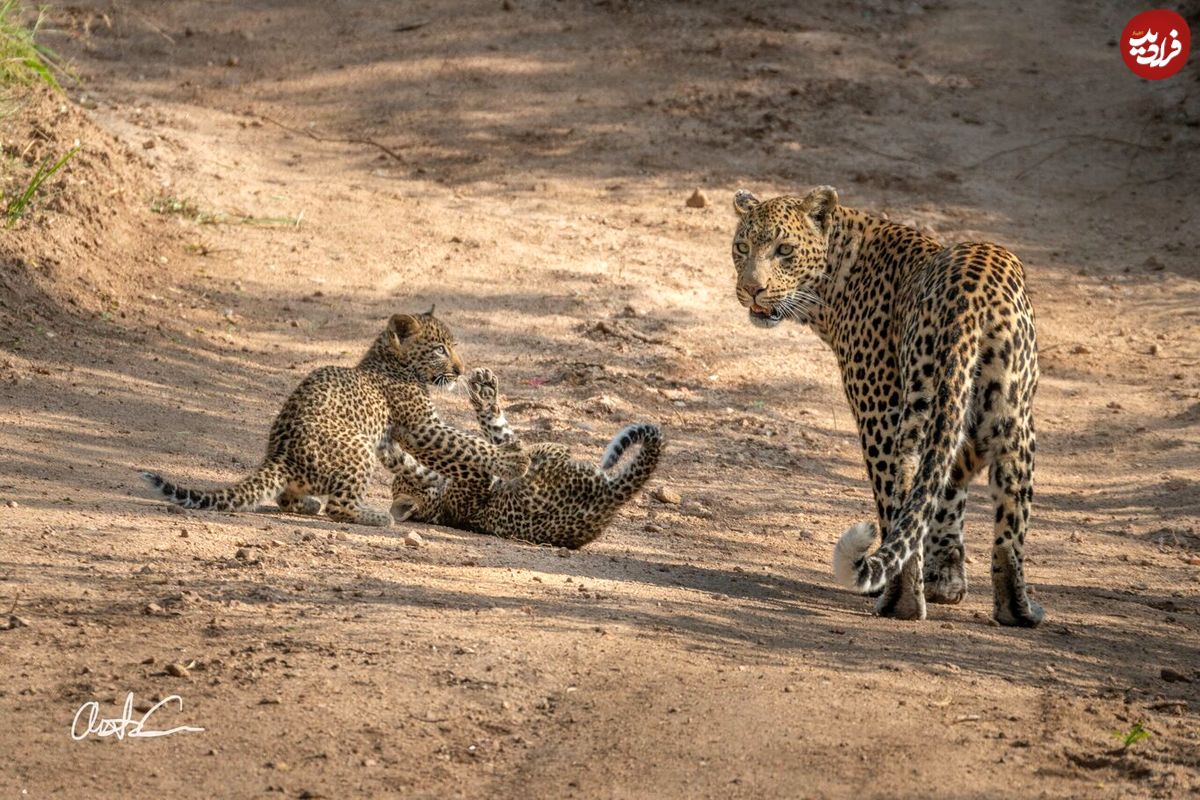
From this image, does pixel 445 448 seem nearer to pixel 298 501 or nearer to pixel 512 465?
pixel 512 465

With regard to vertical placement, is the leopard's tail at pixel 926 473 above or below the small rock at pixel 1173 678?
above

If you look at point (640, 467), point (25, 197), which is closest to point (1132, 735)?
point (640, 467)

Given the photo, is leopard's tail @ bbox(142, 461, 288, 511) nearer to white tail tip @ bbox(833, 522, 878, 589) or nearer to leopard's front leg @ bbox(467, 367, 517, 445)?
leopard's front leg @ bbox(467, 367, 517, 445)

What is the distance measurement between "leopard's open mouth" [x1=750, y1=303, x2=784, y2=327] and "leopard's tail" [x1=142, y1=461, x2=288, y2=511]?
283cm

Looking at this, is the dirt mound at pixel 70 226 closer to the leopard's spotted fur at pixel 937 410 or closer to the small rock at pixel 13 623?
the small rock at pixel 13 623

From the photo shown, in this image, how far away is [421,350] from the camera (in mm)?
9531

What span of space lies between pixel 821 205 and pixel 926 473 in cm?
235

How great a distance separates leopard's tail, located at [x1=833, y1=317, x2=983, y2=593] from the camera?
22.6 feet

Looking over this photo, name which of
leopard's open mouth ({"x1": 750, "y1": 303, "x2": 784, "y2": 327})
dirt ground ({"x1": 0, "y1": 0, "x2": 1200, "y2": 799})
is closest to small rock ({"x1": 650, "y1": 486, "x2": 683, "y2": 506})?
dirt ground ({"x1": 0, "y1": 0, "x2": 1200, "y2": 799})

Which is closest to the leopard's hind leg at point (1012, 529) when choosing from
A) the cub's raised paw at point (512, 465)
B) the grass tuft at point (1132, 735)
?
the grass tuft at point (1132, 735)

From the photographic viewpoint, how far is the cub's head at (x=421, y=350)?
31.1ft

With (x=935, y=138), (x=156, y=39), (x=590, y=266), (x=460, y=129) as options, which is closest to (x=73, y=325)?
(x=590, y=266)
